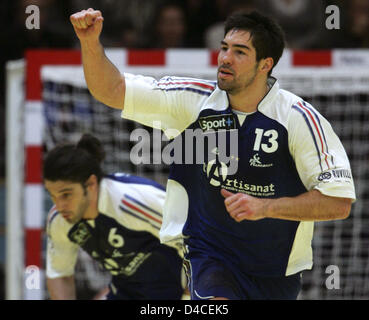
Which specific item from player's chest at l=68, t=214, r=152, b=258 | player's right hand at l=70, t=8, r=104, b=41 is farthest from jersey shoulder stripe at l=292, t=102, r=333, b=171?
player's chest at l=68, t=214, r=152, b=258

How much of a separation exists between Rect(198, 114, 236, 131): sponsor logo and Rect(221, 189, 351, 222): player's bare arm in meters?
0.36

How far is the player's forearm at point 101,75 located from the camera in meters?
3.07

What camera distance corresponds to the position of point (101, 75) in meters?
3.11

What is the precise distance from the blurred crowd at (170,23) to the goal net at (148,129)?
2.62 feet

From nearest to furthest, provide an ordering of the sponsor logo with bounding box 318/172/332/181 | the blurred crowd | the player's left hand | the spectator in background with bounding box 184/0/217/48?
the player's left hand < the sponsor logo with bounding box 318/172/332/181 < the blurred crowd < the spectator in background with bounding box 184/0/217/48

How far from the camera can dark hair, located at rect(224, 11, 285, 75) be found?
10.8ft

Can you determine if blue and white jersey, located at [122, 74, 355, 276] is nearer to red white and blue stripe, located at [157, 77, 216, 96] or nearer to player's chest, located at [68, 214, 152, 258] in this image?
red white and blue stripe, located at [157, 77, 216, 96]

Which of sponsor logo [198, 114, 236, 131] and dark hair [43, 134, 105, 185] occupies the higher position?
sponsor logo [198, 114, 236, 131]

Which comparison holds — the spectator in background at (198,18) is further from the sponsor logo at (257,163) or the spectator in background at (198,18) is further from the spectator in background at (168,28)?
the sponsor logo at (257,163)

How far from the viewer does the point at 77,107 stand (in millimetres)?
5363

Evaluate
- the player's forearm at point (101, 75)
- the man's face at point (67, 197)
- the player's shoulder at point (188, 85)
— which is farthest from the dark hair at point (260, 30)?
the man's face at point (67, 197)
